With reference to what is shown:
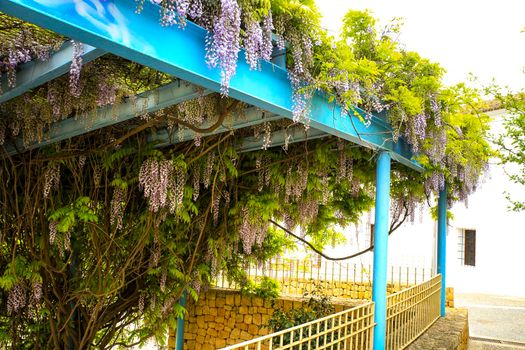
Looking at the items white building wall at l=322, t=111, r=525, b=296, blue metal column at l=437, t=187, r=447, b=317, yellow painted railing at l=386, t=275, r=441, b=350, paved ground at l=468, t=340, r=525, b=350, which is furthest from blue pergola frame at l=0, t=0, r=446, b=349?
white building wall at l=322, t=111, r=525, b=296

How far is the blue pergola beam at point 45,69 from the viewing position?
234cm

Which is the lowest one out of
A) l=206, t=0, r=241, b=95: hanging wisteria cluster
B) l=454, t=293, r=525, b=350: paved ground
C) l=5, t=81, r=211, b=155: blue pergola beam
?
l=454, t=293, r=525, b=350: paved ground

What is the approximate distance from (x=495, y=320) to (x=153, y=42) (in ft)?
32.3

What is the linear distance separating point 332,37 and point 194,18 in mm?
1028

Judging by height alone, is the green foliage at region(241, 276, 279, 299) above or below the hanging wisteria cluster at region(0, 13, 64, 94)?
below

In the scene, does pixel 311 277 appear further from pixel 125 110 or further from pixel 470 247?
pixel 470 247

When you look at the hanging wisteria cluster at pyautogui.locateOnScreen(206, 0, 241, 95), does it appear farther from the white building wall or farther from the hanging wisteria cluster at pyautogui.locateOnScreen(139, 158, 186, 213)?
the white building wall

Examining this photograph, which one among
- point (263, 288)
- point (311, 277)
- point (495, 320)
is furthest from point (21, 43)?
point (495, 320)

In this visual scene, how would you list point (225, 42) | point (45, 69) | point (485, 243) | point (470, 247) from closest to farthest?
point (225, 42) → point (45, 69) → point (485, 243) → point (470, 247)

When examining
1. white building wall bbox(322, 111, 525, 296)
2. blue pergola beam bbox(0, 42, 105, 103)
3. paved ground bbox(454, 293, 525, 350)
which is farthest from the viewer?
white building wall bbox(322, 111, 525, 296)

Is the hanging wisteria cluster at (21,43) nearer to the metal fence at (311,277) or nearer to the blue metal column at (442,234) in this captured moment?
the metal fence at (311,277)

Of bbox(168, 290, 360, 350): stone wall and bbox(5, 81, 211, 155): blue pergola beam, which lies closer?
bbox(5, 81, 211, 155): blue pergola beam

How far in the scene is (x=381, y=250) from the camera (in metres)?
4.30

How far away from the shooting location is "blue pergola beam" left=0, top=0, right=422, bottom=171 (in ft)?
5.98
